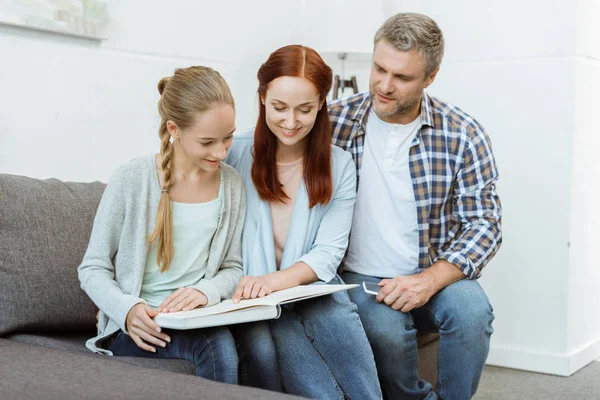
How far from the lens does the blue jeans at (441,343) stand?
2.14 metres

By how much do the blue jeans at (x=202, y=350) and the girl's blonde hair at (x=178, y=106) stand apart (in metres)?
0.19

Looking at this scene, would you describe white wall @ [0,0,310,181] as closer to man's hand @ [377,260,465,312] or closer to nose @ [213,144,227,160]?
nose @ [213,144,227,160]

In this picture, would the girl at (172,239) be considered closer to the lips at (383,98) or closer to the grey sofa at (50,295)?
the grey sofa at (50,295)

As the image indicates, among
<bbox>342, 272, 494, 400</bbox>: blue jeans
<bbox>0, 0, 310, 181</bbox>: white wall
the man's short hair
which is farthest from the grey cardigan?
the man's short hair

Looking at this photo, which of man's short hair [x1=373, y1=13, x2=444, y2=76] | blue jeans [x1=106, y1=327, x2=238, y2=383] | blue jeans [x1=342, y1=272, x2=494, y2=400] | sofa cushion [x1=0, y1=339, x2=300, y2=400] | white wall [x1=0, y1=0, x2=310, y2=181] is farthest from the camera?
white wall [x1=0, y1=0, x2=310, y2=181]

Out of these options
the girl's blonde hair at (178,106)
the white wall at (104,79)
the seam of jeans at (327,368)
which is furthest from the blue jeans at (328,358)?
the white wall at (104,79)

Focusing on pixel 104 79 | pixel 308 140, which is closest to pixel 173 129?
pixel 308 140

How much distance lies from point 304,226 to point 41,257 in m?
0.69

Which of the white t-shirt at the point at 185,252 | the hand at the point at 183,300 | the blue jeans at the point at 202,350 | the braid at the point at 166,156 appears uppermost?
the braid at the point at 166,156

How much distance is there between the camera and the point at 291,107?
6.65 feet

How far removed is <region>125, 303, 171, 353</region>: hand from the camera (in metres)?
1.74

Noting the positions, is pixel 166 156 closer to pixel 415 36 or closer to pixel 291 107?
pixel 291 107

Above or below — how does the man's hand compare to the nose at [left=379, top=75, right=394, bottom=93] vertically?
below

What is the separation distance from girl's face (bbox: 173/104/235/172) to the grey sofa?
1.29 ft
